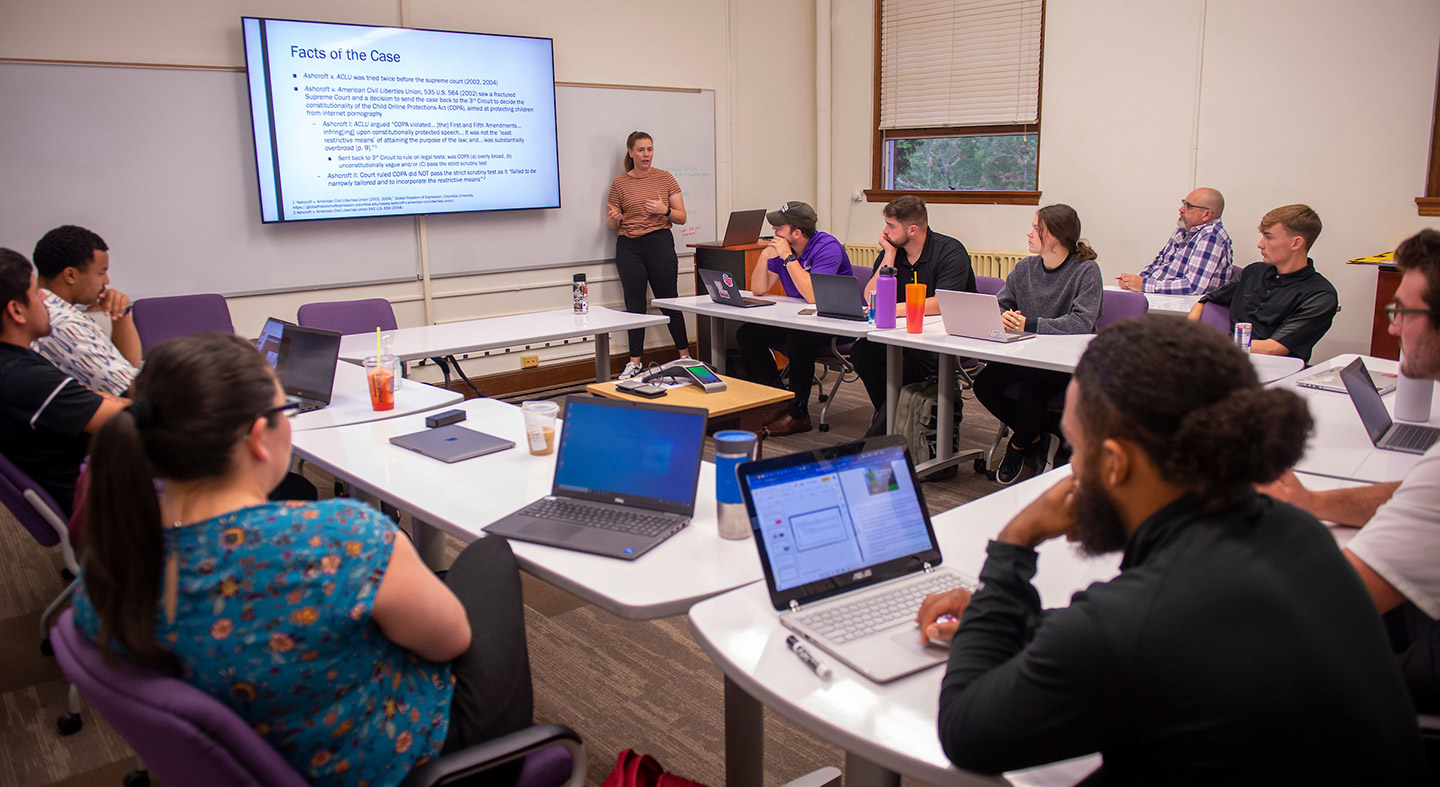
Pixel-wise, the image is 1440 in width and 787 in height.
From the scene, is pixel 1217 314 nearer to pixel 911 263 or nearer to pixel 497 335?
pixel 911 263

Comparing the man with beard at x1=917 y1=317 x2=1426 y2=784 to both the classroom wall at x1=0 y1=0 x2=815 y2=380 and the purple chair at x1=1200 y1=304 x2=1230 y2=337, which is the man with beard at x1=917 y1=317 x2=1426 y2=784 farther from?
the classroom wall at x1=0 y1=0 x2=815 y2=380

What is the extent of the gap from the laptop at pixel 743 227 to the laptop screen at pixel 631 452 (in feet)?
13.6

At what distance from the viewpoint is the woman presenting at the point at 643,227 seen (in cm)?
629

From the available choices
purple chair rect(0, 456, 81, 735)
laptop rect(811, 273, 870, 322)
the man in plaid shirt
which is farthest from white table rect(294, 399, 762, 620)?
the man in plaid shirt

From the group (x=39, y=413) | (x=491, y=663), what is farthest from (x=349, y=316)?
(x=491, y=663)

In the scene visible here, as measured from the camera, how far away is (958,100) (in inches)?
265

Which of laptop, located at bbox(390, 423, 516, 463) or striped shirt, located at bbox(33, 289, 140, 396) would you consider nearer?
laptop, located at bbox(390, 423, 516, 463)

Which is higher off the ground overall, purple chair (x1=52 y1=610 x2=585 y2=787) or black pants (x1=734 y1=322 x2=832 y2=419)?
purple chair (x1=52 y1=610 x2=585 y2=787)

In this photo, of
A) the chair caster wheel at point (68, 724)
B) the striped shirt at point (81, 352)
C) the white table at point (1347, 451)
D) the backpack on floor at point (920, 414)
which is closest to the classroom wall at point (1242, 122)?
the backpack on floor at point (920, 414)

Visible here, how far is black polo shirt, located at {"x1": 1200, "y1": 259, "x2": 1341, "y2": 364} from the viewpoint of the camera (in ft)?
11.6

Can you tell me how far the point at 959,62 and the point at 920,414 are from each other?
11.4 ft

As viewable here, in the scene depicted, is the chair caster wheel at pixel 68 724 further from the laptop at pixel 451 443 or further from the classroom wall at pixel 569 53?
the classroom wall at pixel 569 53

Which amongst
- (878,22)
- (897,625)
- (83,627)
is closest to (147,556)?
(83,627)

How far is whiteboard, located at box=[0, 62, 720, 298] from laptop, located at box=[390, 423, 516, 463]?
122 inches
